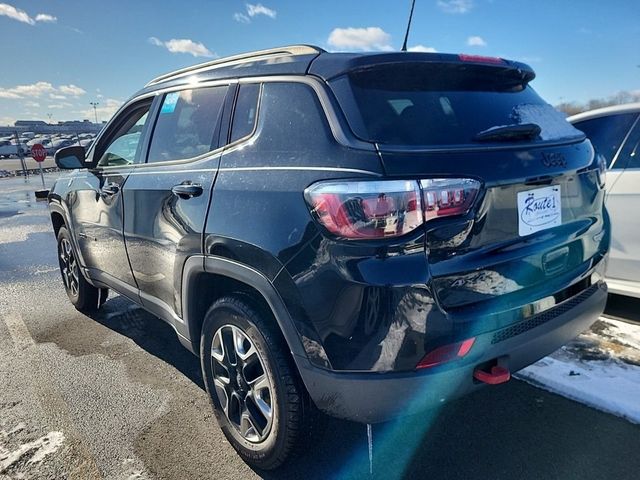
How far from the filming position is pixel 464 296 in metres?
1.84

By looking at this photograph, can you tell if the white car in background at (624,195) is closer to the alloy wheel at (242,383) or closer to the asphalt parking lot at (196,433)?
the asphalt parking lot at (196,433)

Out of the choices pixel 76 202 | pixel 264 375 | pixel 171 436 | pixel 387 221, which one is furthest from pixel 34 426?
pixel 387 221

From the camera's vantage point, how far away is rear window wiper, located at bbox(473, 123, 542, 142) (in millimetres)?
1994

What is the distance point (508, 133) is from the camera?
6.65 ft

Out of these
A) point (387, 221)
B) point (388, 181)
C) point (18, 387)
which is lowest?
point (18, 387)

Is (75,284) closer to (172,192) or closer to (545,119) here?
(172,192)

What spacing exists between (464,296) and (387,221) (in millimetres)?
425

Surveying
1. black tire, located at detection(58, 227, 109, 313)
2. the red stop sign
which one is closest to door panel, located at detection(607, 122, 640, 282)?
black tire, located at detection(58, 227, 109, 313)

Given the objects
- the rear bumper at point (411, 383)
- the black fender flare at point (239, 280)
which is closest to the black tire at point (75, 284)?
the black fender flare at point (239, 280)

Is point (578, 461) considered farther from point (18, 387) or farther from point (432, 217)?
point (18, 387)

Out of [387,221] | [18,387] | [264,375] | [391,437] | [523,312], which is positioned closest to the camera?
[387,221]

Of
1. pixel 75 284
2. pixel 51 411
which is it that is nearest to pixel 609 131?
pixel 51 411

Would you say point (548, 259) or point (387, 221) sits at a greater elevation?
point (387, 221)

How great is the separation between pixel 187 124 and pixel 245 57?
55cm
